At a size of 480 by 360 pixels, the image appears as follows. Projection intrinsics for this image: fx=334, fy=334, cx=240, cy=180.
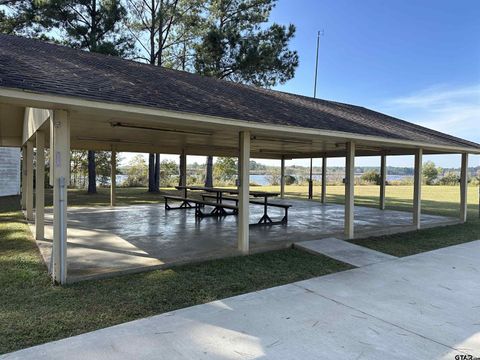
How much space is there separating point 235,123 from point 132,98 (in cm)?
148

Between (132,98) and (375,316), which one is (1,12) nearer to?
(132,98)

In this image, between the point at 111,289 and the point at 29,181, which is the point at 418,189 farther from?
the point at 29,181

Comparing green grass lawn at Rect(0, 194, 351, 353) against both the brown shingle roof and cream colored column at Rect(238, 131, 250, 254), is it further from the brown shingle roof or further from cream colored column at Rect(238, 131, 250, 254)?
the brown shingle roof

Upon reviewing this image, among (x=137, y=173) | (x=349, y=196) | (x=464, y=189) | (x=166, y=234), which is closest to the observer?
(x=166, y=234)

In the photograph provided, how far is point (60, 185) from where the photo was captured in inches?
164

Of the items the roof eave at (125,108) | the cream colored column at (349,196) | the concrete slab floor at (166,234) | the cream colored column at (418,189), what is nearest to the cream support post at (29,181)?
the concrete slab floor at (166,234)

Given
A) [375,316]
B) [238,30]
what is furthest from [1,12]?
[375,316]

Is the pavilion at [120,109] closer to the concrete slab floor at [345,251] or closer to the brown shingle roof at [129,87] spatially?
the brown shingle roof at [129,87]

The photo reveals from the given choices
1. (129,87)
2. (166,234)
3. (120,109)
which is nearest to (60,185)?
(120,109)

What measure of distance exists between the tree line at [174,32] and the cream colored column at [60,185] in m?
12.8

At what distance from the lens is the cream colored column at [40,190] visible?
6.31 metres

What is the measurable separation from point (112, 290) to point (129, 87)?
2754 millimetres

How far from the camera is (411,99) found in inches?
1159

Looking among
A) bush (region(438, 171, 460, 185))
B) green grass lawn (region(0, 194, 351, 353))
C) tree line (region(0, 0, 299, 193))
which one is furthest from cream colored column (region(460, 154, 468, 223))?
bush (region(438, 171, 460, 185))
